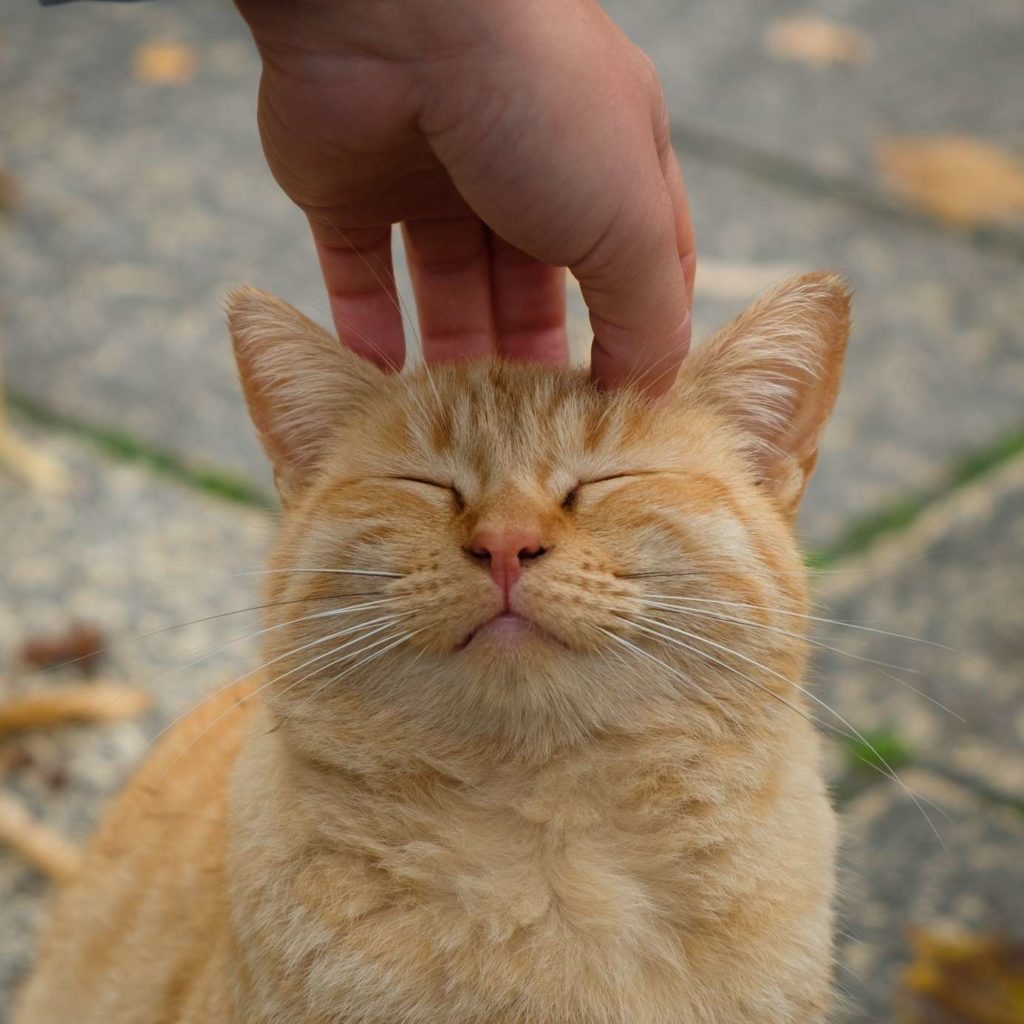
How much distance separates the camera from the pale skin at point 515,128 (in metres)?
1.85

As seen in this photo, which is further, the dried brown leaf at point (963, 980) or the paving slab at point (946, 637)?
the paving slab at point (946, 637)

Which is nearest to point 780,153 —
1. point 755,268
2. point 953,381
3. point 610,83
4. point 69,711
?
point 755,268

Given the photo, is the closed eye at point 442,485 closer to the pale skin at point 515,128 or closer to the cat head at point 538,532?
the cat head at point 538,532

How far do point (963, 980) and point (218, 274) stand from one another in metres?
3.49

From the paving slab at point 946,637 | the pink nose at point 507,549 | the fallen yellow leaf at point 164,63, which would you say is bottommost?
the paving slab at point 946,637

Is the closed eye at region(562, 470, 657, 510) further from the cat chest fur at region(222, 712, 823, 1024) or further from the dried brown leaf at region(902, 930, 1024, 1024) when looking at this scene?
the dried brown leaf at region(902, 930, 1024, 1024)

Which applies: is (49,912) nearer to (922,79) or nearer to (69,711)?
(69,711)

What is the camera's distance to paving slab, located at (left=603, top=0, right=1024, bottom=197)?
5664mm

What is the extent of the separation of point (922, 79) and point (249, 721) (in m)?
4.79

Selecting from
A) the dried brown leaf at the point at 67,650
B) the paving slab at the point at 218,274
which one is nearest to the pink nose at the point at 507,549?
the dried brown leaf at the point at 67,650

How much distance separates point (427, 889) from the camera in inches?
76.3

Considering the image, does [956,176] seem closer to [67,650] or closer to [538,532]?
[67,650]

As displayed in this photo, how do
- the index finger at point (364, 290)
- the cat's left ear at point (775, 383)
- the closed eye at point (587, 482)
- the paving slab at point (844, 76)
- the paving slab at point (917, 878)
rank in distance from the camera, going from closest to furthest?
the closed eye at point (587, 482)
the cat's left ear at point (775, 383)
the index finger at point (364, 290)
the paving slab at point (917, 878)
the paving slab at point (844, 76)

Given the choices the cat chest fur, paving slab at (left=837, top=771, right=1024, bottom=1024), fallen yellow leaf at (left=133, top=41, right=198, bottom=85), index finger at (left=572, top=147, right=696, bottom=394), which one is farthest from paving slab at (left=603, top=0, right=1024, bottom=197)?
the cat chest fur
